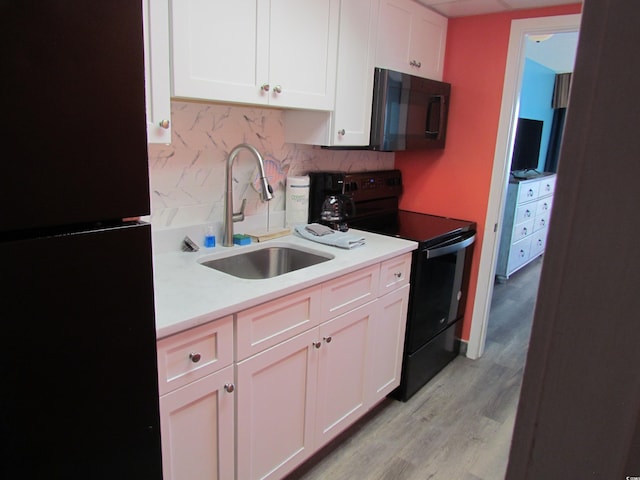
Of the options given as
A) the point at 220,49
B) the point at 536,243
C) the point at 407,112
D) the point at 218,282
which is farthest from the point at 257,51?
the point at 536,243

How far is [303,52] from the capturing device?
1863mm

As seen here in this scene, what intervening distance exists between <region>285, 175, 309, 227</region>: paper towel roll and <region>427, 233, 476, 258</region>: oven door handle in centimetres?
70

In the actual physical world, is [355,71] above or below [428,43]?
below

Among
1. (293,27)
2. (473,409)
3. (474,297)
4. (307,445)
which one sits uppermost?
(293,27)

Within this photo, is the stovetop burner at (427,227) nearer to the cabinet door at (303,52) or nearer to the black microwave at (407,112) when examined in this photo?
the black microwave at (407,112)

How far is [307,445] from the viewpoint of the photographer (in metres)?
1.87

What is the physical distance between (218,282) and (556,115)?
21.0 feet

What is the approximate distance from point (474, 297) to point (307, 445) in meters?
1.61

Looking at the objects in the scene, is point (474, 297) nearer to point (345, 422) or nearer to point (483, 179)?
point (483, 179)

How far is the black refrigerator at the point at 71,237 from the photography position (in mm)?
665

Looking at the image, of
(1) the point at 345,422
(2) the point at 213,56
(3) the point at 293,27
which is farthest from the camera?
(1) the point at 345,422

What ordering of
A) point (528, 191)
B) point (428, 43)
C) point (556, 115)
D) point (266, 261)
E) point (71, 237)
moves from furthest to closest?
point (556, 115) < point (528, 191) < point (428, 43) < point (266, 261) < point (71, 237)

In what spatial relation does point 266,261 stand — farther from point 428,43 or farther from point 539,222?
point 539,222

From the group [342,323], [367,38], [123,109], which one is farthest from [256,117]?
[123,109]
